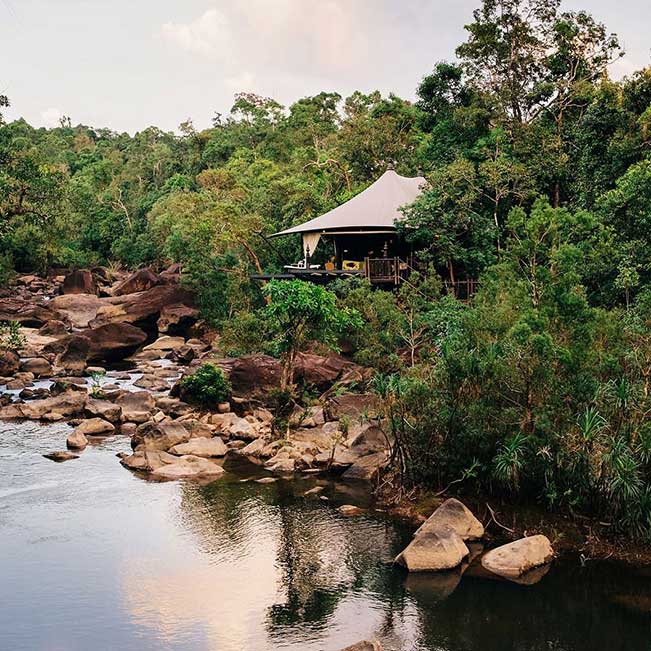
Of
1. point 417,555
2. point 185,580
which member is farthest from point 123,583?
point 417,555

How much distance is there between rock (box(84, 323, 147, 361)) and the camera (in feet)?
110

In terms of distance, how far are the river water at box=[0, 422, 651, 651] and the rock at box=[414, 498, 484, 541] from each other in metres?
0.95

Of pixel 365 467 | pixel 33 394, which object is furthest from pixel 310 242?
pixel 365 467

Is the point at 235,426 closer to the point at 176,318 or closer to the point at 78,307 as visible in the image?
the point at 176,318

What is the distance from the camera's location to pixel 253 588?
13.5 metres

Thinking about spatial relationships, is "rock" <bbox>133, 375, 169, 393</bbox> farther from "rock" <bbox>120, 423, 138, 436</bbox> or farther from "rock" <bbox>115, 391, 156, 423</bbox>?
"rock" <bbox>120, 423, 138, 436</bbox>

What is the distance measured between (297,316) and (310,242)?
38.2 ft

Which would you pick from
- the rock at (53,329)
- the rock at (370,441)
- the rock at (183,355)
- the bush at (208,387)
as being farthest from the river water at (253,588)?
the rock at (53,329)

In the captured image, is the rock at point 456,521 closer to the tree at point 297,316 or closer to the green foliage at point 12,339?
the tree at point 297,316

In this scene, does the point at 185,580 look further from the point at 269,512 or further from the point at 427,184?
the point at 427,184

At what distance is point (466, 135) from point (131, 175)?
A: 47627 mm

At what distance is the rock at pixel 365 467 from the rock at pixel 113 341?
17.0 meters

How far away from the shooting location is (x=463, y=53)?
1209 inches

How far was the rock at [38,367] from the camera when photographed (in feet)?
98.9
